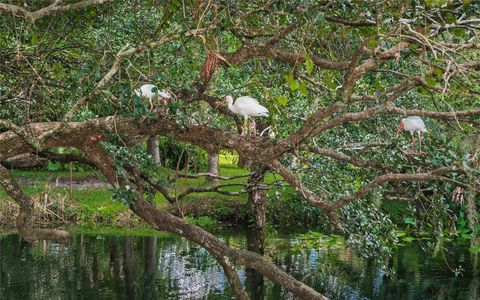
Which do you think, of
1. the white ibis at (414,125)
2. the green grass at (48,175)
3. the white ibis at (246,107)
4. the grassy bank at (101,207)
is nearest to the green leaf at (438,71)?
the white ibis at (414,125)

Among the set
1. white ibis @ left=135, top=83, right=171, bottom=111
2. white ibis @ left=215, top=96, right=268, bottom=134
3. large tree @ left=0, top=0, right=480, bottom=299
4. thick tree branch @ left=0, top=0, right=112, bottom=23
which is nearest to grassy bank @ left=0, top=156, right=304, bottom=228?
large tree @ left=0, top=0, right=480, bottom=299

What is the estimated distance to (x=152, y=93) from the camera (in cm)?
720

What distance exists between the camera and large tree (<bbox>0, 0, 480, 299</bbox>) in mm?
6777

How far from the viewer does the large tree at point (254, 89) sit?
6.78 m

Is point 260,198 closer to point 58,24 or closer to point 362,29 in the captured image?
point 58,24

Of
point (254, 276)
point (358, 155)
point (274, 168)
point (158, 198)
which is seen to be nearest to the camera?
point (274, 168)

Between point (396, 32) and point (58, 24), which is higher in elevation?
point (58, 24)

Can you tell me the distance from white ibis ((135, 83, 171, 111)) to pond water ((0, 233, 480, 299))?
5984 mm

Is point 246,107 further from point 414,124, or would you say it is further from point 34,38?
point 34,38

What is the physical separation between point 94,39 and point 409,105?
4652 millimetres

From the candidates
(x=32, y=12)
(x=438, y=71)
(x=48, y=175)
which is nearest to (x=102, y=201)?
(x=48, y=175)

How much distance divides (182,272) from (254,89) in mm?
6011

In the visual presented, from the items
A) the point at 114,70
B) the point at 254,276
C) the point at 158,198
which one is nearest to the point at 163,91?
the point at 114,70

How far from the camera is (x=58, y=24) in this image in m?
9.80
